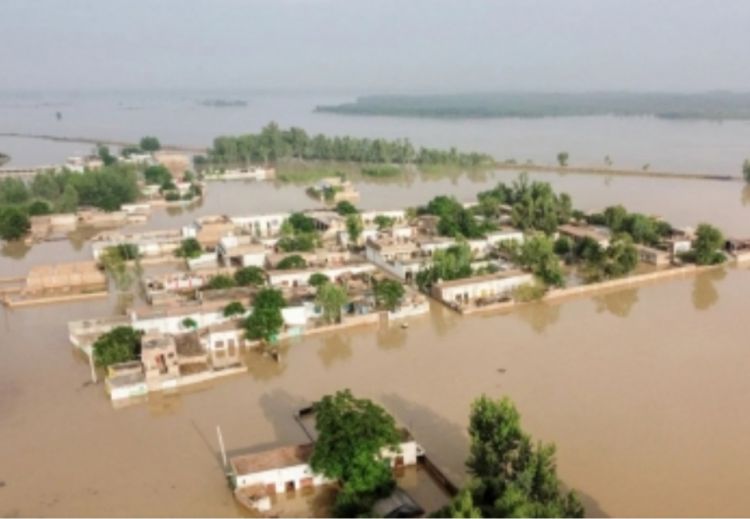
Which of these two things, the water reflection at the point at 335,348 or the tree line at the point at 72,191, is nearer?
the water reflection at the point at 335,348

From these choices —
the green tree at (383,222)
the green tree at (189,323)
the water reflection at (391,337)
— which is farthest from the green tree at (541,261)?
the green tree at (189,323)

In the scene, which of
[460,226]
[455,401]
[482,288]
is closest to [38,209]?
[460,226]

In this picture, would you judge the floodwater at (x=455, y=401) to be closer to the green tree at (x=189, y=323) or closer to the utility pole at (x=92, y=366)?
the utility pole at (x=92, y=366)

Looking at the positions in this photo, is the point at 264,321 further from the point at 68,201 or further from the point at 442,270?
the point at 68,201

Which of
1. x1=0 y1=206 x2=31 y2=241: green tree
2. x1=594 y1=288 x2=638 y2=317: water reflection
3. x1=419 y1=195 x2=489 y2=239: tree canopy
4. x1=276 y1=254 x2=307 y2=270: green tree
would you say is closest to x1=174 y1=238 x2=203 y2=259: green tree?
x1=276 y1=254 x2=307 y2=270: green tree

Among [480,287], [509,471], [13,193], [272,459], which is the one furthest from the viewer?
[13,193]

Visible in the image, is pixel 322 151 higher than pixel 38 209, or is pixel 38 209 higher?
pixel 322 151
